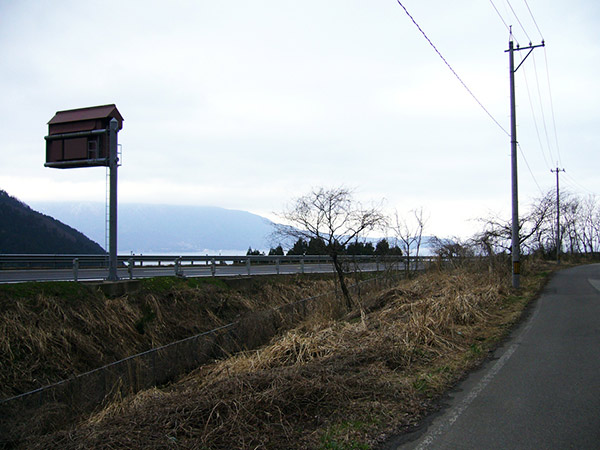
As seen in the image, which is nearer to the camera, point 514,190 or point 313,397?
point 313,397

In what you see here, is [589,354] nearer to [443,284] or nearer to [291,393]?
[291,393]

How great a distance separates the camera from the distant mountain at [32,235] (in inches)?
1363

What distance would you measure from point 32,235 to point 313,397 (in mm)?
37476

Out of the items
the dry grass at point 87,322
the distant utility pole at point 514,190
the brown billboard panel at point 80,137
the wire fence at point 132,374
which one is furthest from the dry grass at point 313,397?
the brown billboard panel at point 80,137

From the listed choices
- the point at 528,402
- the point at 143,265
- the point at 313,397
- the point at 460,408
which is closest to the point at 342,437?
the point at 313,397

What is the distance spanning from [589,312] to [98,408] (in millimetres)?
11232

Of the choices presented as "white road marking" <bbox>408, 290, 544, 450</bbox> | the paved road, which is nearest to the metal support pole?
→ "white road marking" <bbox>408, 290, 544, 450</bbox>

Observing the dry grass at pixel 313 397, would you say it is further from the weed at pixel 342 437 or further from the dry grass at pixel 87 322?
the dry grass at pixel 87 322

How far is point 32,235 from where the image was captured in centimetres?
3650

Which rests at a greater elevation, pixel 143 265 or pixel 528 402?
pixel 143 265

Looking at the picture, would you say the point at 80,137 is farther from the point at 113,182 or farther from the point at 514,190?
the point at 514,190

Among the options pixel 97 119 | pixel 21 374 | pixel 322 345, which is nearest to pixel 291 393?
pixel 322 345

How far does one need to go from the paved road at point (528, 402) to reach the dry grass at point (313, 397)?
32 cm

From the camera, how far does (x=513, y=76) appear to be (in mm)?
18562
